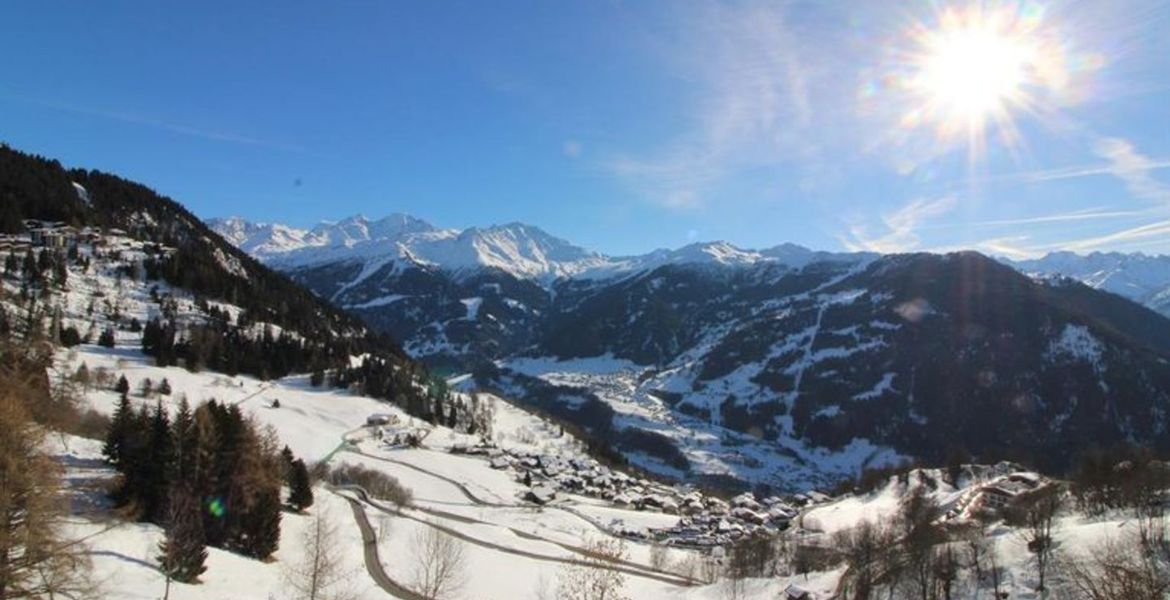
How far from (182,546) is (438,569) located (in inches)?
901

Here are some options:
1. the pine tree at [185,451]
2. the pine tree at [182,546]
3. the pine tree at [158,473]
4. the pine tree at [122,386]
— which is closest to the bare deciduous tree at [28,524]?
the pine tree at [182,546]

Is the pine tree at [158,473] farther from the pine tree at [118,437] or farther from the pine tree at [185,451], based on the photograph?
the pine tree at [118,437]

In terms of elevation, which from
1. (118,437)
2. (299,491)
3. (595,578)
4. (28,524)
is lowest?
(299,491)

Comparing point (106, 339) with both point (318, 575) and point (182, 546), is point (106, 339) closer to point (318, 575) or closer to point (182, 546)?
point (318, 575)

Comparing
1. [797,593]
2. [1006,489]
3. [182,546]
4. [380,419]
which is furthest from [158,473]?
[1006,489]

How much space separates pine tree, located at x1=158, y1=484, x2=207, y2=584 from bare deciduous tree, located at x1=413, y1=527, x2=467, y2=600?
16.4 metres

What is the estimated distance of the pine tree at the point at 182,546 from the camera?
41.0 meters

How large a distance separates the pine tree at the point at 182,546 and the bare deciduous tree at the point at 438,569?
1637 cm

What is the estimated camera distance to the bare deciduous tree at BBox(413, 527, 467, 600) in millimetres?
57875

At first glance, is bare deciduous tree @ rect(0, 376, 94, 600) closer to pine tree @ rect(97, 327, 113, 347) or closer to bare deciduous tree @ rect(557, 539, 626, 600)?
bare deciduous tree @ rect(557, 539, 626, 600)

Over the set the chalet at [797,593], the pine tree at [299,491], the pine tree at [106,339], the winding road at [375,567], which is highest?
the pine tree at [106,339]

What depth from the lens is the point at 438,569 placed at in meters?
60.2

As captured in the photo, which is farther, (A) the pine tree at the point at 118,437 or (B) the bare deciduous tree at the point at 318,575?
(A) the pine tree at the point at 118,437

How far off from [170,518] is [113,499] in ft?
38.0
